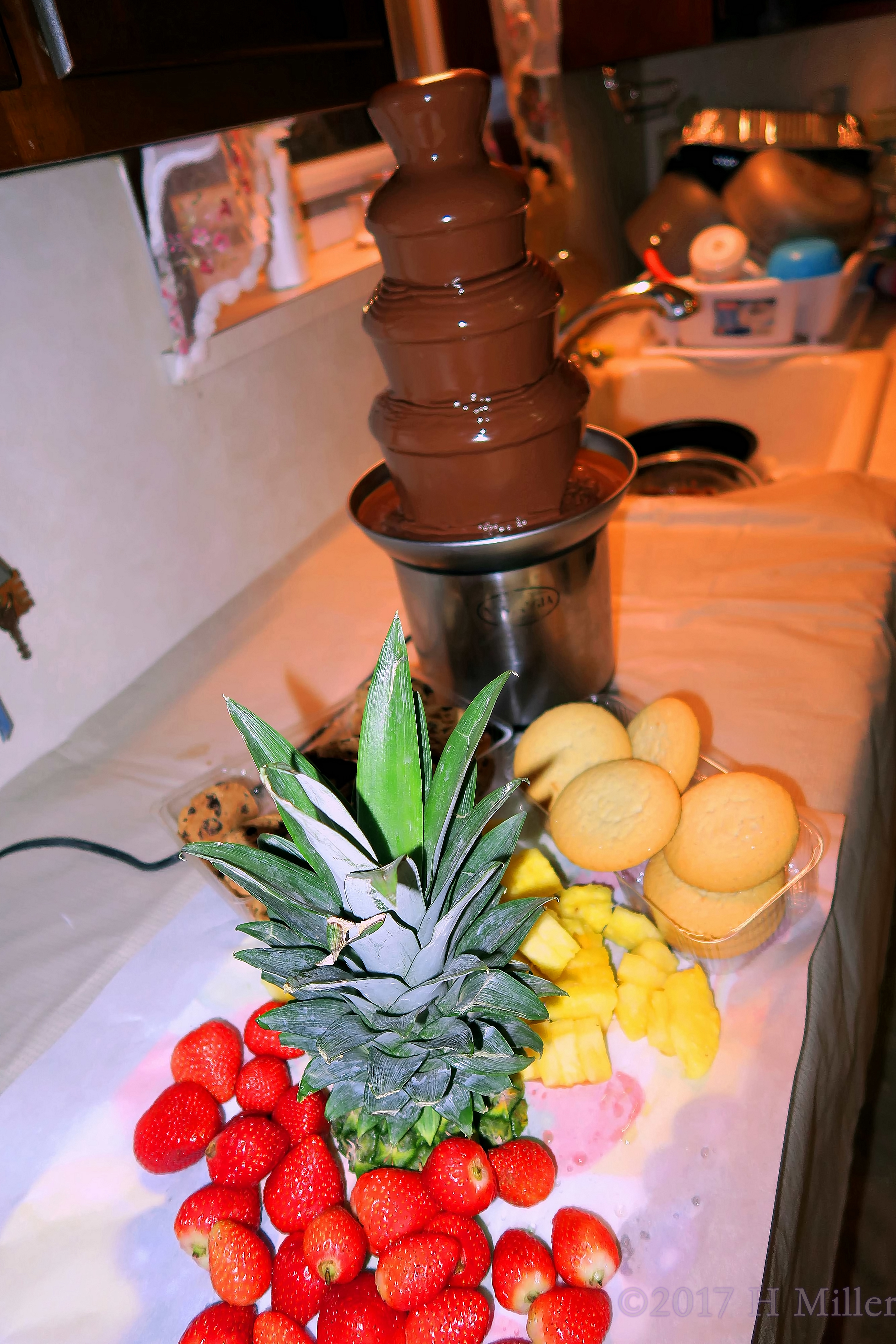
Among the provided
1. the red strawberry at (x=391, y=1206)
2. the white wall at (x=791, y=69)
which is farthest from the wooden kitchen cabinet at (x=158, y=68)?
the white wall at (x=791, y=69)

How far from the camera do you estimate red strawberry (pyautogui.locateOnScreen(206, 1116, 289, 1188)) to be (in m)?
0.53

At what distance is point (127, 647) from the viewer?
1030mm

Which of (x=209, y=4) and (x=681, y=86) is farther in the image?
(x=681, y=86)

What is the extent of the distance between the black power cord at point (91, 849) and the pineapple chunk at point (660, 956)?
0.44m

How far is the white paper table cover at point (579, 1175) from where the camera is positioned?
0.46 meters

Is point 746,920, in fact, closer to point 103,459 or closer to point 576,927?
point 576,927

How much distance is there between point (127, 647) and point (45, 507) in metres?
0.20

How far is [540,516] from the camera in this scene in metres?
0.68

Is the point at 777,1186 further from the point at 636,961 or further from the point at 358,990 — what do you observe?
the point at 358,990

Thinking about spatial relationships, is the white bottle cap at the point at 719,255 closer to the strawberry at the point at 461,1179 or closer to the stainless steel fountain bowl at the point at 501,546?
the stainless steel fountain bowl at the point at 501,546

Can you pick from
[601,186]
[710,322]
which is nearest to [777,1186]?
[710,322]

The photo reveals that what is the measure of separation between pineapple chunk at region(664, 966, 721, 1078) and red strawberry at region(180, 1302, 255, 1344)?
0.30 metres

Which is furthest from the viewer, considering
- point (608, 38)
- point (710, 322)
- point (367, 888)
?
point (710, 322)

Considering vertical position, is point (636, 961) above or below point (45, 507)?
below
